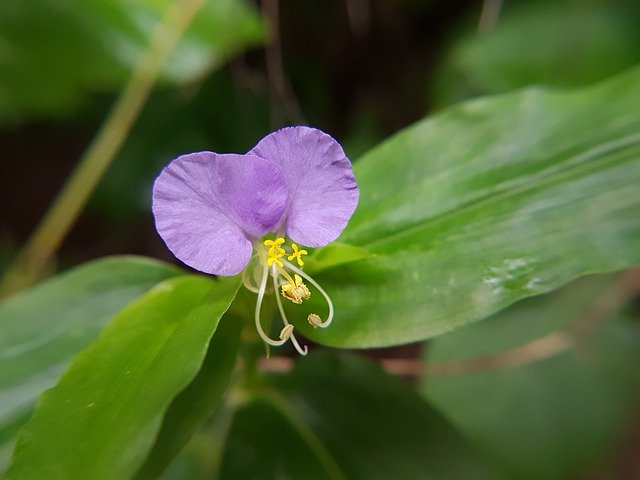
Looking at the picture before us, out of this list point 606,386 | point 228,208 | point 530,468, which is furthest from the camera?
point 606,386

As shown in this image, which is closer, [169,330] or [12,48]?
[169,330]

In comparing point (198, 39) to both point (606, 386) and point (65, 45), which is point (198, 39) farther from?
point (606, 386)

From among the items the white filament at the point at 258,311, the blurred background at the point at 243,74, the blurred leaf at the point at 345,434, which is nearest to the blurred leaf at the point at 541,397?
the blurred background at the point at 243,74

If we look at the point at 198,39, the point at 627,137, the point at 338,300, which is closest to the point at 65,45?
the point at 198,39

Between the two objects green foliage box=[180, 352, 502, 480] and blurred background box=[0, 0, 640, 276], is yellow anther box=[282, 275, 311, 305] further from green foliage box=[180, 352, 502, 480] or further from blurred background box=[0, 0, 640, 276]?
blurred background box=[0, 0, 640, 276]

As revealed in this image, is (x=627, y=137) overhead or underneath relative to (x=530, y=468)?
overhead

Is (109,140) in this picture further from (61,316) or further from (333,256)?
(333,256)
